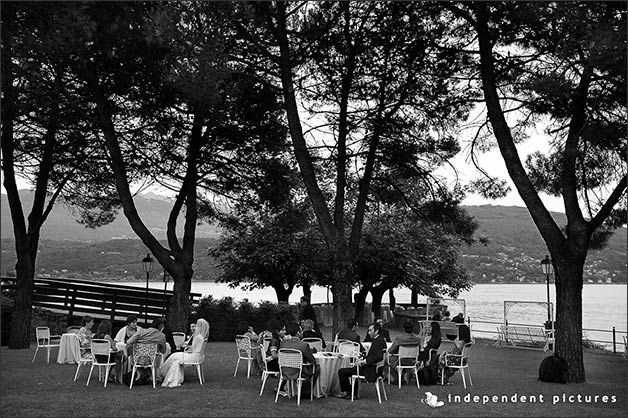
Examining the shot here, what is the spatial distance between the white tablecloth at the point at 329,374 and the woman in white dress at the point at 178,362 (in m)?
2.05

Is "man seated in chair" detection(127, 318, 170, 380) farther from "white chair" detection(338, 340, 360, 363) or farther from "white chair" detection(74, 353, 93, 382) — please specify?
"white chair" detection(338, 340, 360, 363)

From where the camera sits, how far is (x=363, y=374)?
9258 mm

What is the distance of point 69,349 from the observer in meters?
12.6

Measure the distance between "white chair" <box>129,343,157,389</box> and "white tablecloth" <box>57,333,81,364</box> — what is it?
130 inches

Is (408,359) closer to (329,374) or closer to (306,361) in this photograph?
(329,374)

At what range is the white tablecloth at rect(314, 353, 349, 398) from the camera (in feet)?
30.6

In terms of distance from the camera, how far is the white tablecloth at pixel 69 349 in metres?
12.5

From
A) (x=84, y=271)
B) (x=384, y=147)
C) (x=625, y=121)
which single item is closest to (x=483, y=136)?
(x=384, y=147)

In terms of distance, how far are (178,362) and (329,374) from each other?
2.42 metres

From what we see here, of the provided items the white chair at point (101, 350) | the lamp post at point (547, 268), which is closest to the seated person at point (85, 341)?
the white chair at point (101, 350)

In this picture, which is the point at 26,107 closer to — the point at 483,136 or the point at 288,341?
the point at 288,341

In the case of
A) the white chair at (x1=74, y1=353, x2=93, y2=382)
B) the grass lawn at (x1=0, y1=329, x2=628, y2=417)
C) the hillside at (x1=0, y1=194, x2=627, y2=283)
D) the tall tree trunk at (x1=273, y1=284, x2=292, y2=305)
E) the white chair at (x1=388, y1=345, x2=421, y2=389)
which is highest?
the hillside at (x1=0, y1=194, x2=627, y2=283)

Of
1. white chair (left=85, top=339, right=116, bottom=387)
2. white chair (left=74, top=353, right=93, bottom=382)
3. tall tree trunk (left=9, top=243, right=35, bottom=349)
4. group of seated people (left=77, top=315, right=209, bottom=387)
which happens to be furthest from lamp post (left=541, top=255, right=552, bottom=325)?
tall tree trunk (left=9, top=243, right=35, bottom=349)

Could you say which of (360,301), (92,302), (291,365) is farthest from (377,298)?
(291,365)
